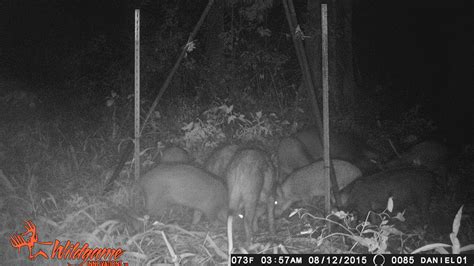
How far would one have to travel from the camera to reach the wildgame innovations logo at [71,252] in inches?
178

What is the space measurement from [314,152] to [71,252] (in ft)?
14.5

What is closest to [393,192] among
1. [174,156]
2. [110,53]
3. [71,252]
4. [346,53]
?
[174,156]

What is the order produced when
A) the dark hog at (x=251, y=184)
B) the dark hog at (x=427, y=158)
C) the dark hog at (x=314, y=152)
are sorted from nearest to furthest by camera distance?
the dark hog at (x=251, y=184) < the dark hog at (x=427, y=158) < the dark hog at (x=314, y=152)

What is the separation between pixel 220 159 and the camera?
7.16m

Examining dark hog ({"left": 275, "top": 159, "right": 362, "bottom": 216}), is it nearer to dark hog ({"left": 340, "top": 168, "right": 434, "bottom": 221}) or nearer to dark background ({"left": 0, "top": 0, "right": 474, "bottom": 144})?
dark hog ({"left": 340, "top": 168, "right": 434, "bottom": 221})

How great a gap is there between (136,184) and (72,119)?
5220 mm

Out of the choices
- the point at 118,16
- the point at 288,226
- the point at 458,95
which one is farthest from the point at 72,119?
the point at 458,95

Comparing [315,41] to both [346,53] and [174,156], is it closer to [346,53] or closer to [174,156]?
[346,53]

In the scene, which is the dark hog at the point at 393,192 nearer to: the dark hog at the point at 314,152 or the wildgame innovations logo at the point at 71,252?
the dark hog at the point at 314,152

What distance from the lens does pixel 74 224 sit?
213 inches

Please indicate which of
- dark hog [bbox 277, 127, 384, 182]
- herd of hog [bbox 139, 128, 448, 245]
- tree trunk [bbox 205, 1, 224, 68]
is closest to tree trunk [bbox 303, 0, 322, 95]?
tree trunk [bbox 205, 1, 224, 68]

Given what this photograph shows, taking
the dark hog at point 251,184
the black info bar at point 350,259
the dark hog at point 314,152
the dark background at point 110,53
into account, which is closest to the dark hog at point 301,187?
the dark hog at point 251,184

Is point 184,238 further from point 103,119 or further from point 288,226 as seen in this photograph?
point 103,119

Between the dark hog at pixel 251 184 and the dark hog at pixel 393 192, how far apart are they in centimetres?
81
